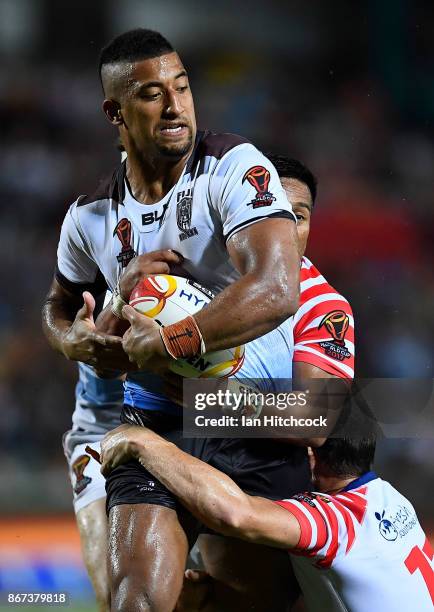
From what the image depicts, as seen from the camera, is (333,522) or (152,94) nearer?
(333,522)

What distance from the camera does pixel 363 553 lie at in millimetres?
2918

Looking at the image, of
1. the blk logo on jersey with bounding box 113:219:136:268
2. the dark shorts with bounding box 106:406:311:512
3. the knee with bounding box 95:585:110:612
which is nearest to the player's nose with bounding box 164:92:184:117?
the blk logo on jersey with bounding box 113:219:136:268

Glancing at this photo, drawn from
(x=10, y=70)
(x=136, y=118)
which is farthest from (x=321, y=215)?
(x=136, y=118)

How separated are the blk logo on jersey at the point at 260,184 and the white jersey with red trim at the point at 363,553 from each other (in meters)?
0.92

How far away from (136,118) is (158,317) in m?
0.70

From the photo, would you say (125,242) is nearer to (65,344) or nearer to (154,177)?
(154,177)

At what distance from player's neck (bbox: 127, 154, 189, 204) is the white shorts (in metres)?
1.49

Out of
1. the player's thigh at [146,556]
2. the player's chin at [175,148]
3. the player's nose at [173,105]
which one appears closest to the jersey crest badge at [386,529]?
the player's thigh at [146,556]

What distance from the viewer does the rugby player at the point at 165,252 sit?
2.69 m

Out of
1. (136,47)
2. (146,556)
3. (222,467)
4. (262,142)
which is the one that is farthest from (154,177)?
(262,142)

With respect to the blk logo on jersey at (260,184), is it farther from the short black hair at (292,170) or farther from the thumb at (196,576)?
the thumb at (196,576)

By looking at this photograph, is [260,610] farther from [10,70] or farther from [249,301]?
[10,70]

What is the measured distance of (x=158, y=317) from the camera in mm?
2744

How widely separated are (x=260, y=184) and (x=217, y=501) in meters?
0.94
